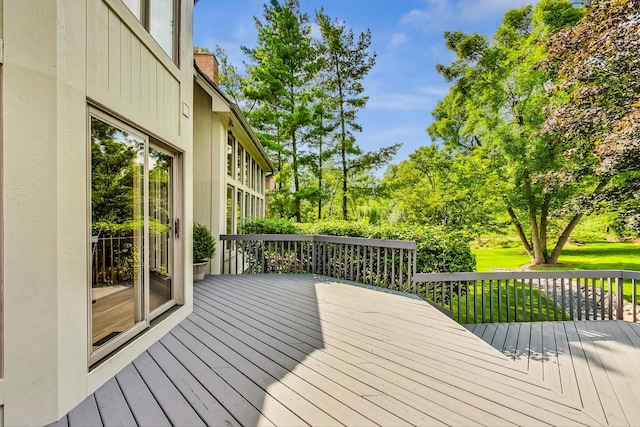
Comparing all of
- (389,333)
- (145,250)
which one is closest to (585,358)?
(389,333)

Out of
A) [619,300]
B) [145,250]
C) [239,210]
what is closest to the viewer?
[145,250]

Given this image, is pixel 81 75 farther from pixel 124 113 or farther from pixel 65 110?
pixel 124 113

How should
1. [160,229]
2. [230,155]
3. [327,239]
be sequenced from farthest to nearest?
1. [230,155]
2. [327,239]
3. [160,229]

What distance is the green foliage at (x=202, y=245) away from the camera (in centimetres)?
559

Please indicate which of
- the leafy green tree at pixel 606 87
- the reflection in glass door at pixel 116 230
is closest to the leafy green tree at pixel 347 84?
the leafy green tree at pixel 606 87

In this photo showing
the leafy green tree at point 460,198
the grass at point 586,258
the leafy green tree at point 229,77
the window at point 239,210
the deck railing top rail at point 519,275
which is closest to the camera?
the deck railing top rail at point 519,275

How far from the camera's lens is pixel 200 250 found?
5.62 m

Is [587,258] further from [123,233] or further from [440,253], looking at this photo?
[123,233]

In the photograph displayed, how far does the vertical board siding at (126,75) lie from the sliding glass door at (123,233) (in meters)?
0.16

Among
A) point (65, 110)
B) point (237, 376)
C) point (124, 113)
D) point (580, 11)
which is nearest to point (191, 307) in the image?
point (237, 376)

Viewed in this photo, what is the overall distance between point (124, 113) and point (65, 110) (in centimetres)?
61

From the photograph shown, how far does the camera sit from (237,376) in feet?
7.33

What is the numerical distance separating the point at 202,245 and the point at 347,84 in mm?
12238

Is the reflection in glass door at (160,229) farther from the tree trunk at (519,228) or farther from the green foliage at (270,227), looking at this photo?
the tree trunk at (519,228)
